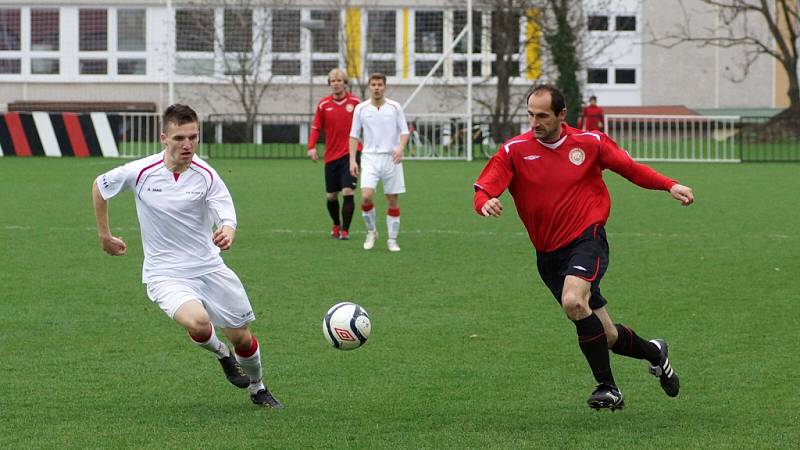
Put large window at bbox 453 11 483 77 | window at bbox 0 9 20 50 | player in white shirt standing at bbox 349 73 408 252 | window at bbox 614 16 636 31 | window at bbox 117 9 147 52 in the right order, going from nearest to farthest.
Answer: player in white shirt standing at bbox 349 73 408 252
large window at bbox 453 11 483 77
window at bbox 0 9 20 50
window at bbox 117 9 147 52
window at bbox 614 16 636 31

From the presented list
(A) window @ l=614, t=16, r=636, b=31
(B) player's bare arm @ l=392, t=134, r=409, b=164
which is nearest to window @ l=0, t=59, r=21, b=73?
(A) window @ l=614, t=16, r=636, b=31

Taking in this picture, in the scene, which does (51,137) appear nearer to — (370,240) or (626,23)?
(370,240)

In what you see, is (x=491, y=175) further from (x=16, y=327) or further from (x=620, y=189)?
(x=620, y=189)

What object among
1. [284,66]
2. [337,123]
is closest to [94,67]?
[284,66]

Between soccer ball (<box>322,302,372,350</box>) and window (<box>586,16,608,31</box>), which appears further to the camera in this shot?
window (<box>586,16,608,31</box>)

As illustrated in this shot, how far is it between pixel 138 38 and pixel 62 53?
278 cm

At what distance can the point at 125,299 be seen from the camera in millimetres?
11078

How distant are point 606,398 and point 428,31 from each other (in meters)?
34.5

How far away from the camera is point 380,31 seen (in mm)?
41750

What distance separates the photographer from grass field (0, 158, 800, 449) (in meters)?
6.64

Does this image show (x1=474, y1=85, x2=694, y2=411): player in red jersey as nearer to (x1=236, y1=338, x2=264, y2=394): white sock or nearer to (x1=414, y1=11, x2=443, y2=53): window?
(x1=236, y1=338, x2=264, y2=394): white sock

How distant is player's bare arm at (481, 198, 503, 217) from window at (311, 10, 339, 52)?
3497 cm

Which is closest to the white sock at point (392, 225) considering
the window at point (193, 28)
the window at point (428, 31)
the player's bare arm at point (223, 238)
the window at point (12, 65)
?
the player's bare arm at point (223, 238)

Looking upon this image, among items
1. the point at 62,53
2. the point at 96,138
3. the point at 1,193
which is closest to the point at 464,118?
the point at 96,138
